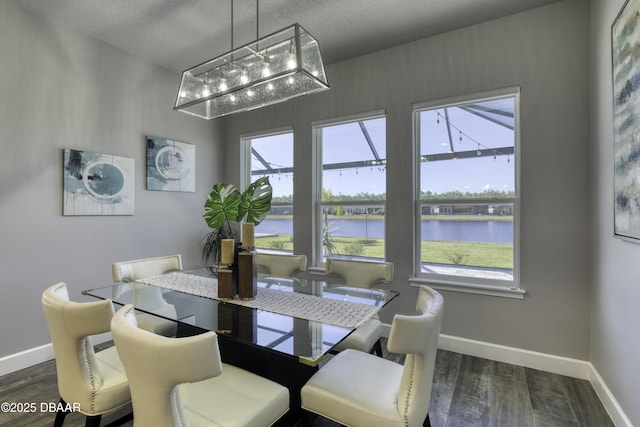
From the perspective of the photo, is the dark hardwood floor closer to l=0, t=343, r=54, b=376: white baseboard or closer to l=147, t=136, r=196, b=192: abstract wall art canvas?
l=0, t=343, r=54, b=376: white baseboard

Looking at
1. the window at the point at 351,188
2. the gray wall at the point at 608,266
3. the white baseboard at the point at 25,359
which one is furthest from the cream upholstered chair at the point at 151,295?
the gray wall at the point at 608,266

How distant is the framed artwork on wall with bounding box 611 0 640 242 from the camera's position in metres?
1.61

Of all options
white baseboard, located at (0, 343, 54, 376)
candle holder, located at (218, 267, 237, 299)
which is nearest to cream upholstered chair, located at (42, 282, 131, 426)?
candle holder, located at (218, 267, 237, 299)

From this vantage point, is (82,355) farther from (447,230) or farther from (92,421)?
(447,230)

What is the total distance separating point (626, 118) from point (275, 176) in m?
3.31

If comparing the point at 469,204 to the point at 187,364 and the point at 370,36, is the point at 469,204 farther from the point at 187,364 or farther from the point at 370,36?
the point at 187,364

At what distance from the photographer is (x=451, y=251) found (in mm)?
3010

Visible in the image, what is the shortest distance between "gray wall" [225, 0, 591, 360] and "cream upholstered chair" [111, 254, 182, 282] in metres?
2.13

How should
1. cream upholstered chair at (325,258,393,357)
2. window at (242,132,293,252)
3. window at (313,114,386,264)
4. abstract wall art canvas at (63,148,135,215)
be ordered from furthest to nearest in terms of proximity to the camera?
window at (242,132,293,252)
window at (313,114,386,264)
abstract wall art canvas at (63,148,135,215)
cream upholstered chair at (325,258,393,357)

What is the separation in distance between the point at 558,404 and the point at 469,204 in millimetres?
1608

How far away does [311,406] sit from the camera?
1.44 metres

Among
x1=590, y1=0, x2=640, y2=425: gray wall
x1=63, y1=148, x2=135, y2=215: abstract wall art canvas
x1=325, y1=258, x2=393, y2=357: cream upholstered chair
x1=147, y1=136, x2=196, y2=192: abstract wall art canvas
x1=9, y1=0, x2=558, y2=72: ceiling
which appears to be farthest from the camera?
x1=147, y1=136, x2=196, y2=192: abstract wall art canvas

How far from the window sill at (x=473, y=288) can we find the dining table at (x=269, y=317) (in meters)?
1.03

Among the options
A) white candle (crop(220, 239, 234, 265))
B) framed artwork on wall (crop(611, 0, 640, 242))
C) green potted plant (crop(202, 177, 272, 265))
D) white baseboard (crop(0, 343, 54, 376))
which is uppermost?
framed artwork on wall (crop(611, 0, 640, 242))
